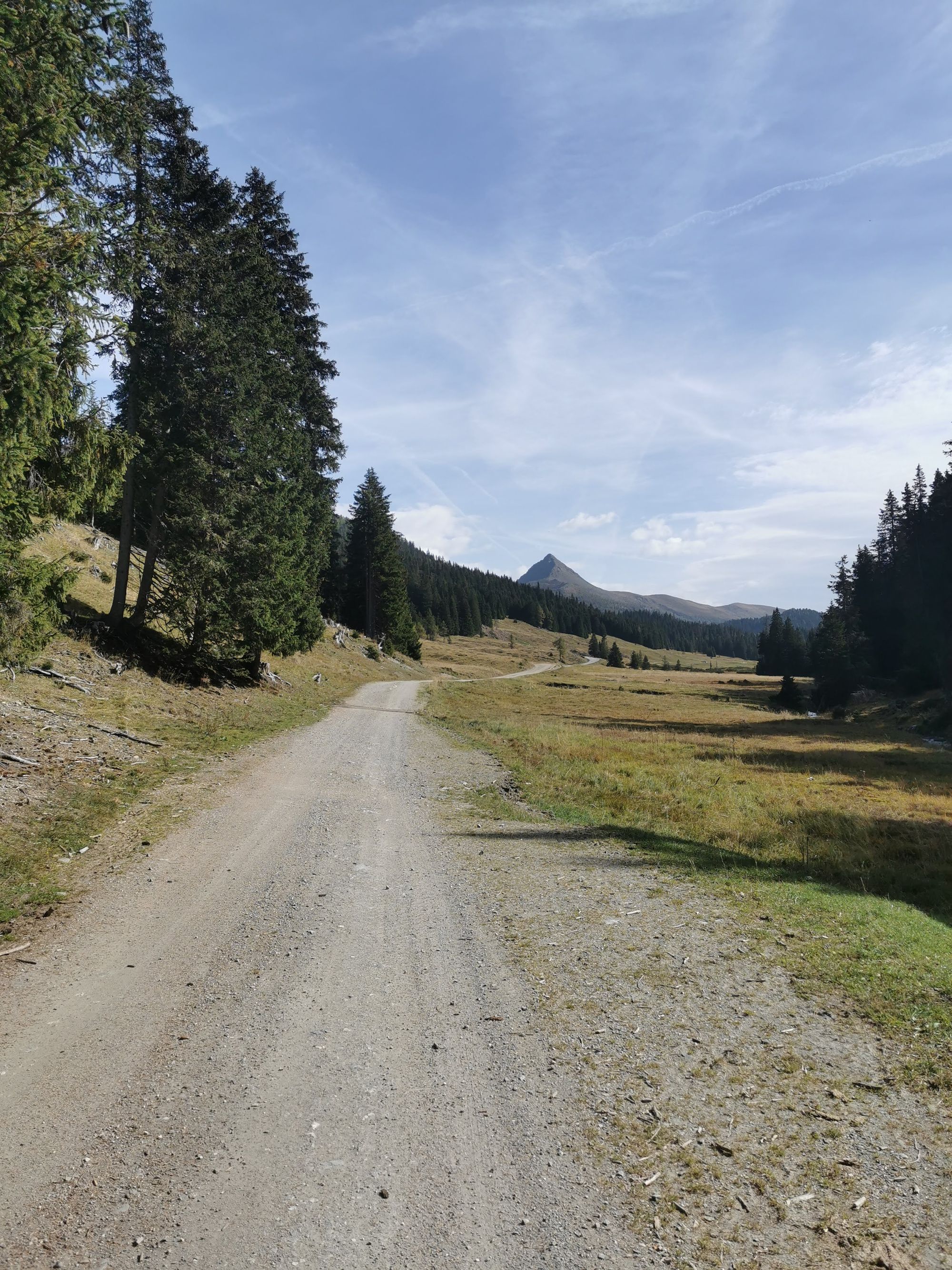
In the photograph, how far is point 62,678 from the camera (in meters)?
16.4

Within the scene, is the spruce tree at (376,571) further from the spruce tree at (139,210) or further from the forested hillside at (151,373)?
the spruce tree at (139,210)

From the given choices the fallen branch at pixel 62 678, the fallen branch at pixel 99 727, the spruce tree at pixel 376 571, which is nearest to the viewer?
the fallen branch at pixel 99 727

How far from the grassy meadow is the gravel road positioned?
11.5ft

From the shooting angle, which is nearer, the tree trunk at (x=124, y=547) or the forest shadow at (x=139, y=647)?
the forest shadow at (x=139, y=647)

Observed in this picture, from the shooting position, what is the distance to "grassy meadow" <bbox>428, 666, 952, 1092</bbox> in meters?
6.88

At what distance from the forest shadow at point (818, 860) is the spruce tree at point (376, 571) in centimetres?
5094

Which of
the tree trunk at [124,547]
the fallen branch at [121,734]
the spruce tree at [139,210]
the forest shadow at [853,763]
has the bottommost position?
the forest shadow at [853,763]

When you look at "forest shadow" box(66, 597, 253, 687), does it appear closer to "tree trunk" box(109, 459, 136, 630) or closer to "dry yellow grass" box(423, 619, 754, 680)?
"tree trunk" box(109, 459, 136, 630)

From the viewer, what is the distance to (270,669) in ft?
101

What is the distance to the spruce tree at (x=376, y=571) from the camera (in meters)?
62.2

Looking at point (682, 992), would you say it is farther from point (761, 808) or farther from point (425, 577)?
point (425, 577)

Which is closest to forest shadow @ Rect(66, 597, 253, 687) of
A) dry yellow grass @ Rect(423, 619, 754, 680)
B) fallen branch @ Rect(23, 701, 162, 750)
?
fallen branch @ Rect(23, 701, 162, 750)

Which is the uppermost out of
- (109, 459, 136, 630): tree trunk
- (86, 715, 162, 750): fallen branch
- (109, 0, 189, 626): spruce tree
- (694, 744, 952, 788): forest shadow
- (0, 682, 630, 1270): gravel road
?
(109, 0, 189, 626): spruce tree

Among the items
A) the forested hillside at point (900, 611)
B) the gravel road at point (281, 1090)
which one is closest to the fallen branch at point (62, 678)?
the gravel road at point (281, 1090)
